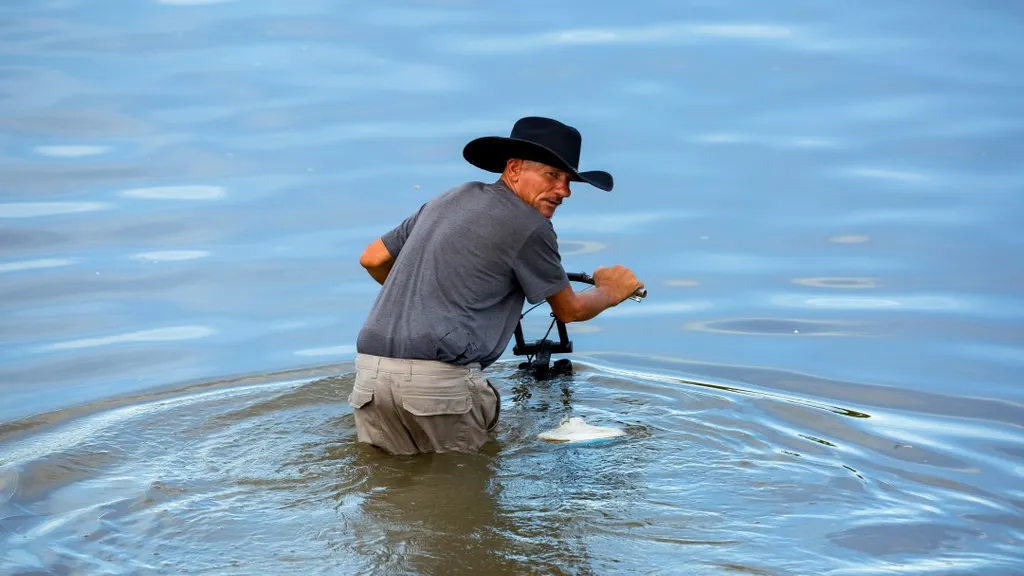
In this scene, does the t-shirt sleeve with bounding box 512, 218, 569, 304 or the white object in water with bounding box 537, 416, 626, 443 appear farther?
the white object in water with bounding box 537, 416, 626, 443

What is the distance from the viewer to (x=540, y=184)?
564cm

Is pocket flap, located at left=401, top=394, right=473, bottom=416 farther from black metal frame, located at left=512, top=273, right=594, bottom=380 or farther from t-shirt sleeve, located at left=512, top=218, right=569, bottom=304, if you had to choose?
black metal frame, located at left=512, top=273, right=594, bottom=380

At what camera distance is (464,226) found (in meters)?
5.54

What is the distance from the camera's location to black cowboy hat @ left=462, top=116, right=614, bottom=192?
217 inches

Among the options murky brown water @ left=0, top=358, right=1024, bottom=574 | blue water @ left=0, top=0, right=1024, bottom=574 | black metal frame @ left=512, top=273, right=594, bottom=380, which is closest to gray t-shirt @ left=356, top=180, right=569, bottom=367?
murky brown water @ left=0, top=358, right=1024, bottom=574

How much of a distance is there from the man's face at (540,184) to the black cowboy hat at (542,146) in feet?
0.11

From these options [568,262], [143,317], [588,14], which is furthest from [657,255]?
[588,14]

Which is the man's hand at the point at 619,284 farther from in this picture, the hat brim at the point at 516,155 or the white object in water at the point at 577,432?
the white object in water at the point at 577,432

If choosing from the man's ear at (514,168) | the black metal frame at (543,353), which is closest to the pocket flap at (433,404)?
the man's ear at (514,168)

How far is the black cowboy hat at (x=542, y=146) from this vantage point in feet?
18.1

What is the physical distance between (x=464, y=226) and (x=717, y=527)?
5.29 feet

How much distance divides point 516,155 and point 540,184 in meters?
0.16

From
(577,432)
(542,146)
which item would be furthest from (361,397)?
(542,146)

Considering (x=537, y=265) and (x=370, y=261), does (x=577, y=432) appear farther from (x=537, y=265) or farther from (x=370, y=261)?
(x=370, y=261)
